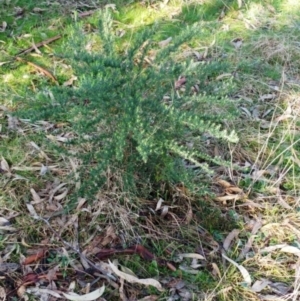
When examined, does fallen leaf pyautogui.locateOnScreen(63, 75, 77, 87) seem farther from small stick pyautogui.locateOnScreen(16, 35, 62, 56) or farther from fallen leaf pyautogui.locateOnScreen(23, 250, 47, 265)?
fallen leaf pyautogui.locateOnScreen(23, 250, 47, 265)

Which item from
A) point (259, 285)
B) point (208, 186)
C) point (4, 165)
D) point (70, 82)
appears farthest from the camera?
point (70, 82)

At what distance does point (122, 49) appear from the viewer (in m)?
3.83

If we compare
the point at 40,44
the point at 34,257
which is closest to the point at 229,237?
the point at 34,257

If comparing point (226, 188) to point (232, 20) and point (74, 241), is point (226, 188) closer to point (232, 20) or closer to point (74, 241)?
point (74, 241)

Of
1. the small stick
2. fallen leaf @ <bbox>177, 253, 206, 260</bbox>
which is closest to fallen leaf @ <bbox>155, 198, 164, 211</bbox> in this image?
fallen leaf @ <bbox>177, 253, 206, 260</bbox>

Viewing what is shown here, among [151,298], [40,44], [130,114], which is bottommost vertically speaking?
[151,298]

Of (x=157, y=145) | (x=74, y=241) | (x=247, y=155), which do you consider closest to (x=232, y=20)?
(x=247, y=155)

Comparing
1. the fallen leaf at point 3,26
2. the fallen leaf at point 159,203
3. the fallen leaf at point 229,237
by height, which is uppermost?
the fallen leaf at point 3,26

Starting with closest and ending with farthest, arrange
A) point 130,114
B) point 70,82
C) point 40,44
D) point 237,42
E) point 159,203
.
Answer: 1. point 130,114
2. point 159,203
3. point 70,82
4. point 40,44
5. point 237,42

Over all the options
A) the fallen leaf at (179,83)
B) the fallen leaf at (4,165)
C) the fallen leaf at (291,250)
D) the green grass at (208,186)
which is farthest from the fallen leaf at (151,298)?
the fallen leaf at (179,83)

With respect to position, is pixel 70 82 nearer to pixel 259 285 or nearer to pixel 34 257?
pixel 34 257

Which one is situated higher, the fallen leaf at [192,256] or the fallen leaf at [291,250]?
the fallen leaf at [291,250]

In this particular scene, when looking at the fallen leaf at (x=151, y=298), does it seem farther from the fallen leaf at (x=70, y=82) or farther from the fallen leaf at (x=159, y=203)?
the fallen leaf at (x=70, y=82)

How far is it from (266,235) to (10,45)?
238cm
